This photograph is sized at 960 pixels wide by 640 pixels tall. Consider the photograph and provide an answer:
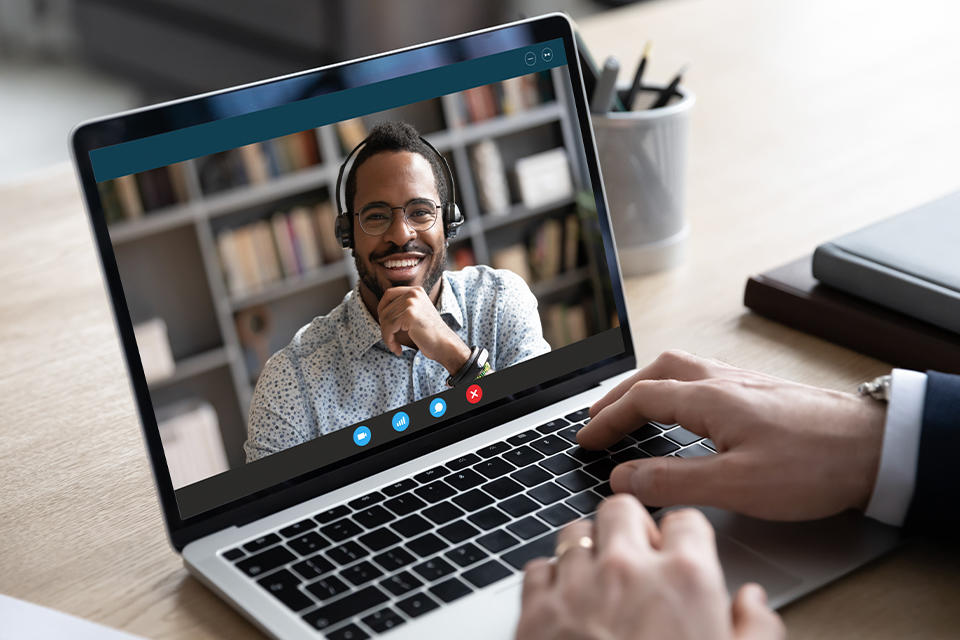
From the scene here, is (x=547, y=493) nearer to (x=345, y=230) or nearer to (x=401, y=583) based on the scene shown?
(x=401, y=583)

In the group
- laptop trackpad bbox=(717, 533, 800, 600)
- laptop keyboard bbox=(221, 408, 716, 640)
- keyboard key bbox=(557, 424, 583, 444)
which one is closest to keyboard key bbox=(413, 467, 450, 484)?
laptop keyboard bbox=(221, 408, 716, 640)

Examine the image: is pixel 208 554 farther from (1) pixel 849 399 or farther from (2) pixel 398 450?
(1) pixel 849 399

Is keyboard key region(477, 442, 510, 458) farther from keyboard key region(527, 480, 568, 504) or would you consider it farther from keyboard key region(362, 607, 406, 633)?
keyboard key region(362, 607, 406, 633)

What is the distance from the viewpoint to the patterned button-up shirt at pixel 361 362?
77 centimetres

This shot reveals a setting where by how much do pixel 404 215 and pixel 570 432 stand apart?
222 mm

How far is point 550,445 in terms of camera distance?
32.0 inches

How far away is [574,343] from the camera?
2.89 ft

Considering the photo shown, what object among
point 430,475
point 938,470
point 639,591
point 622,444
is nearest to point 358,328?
point 430,475

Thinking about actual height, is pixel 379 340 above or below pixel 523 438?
above

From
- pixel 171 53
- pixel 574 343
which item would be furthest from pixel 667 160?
pixel 171 53

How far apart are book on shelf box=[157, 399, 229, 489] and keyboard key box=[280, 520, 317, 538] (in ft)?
0.21

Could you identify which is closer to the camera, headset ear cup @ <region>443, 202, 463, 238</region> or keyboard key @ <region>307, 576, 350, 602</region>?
keyboard key @ <region>307, 576, 350, 602</region>

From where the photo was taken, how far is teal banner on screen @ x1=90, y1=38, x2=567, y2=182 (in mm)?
721

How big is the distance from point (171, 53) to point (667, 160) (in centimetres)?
367
